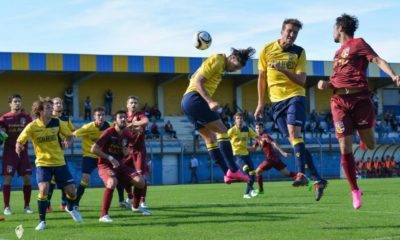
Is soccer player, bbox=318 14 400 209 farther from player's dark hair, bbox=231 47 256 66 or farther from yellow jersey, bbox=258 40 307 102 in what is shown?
player's dark hair, bbox=231 47 256 66

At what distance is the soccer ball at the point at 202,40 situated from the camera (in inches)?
448

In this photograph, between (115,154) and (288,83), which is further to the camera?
(115,154)

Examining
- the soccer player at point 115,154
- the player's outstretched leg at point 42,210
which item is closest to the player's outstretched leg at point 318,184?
the soccer player at point 115,154

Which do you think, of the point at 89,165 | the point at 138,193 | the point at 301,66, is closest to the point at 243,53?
the point at 301,66

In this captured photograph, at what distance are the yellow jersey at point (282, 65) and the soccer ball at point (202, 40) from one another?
0.90 meters

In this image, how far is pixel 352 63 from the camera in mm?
10133

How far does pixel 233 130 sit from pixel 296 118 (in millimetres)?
9801

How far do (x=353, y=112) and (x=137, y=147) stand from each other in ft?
20.6

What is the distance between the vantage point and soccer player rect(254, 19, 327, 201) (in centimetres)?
1128

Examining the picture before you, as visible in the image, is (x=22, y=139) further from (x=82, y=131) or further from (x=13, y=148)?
(x=13, y=148)

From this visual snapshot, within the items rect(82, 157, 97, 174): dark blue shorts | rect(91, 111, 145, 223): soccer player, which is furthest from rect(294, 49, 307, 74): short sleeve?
rect(82, 157, 97, 174): dark blue shorts

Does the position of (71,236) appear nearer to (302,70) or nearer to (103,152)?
(103,152)

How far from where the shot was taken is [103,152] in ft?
42.7

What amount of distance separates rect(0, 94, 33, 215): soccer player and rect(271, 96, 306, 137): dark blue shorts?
582 centimetres
